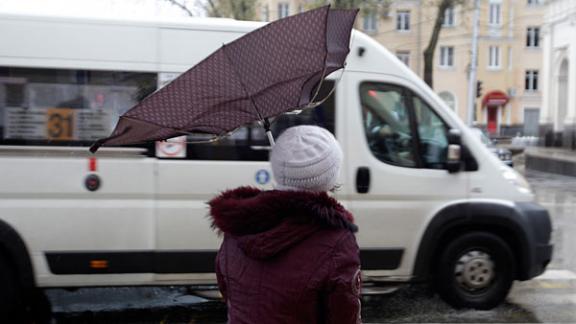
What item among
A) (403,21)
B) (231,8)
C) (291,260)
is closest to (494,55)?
(403,21)

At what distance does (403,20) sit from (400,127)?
45050mm

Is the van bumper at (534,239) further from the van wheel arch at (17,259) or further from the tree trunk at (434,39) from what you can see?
the tree trunk at (434,39)

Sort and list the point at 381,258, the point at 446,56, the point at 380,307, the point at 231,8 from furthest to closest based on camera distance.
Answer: the point at 446,56 → the point at 231,8 → the point at 380,307 → the point at 381,258

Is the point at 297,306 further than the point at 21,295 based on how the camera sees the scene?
No

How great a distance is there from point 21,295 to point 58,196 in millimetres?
890

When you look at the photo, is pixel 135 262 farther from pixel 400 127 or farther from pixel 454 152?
pixel 454 152

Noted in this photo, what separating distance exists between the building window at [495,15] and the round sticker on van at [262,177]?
49.2m

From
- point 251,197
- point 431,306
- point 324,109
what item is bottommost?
point 431,306

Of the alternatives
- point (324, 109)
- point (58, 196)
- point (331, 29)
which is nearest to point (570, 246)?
point (324, 109)

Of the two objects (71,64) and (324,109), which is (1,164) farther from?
(324,109)

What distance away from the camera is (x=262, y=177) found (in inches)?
200

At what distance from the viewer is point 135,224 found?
5004mm

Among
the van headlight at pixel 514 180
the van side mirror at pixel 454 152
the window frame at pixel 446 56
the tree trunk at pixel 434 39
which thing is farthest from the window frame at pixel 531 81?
the van side mirror at pixel 454 152

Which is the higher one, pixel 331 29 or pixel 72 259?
pixel 331 29
